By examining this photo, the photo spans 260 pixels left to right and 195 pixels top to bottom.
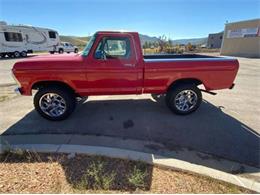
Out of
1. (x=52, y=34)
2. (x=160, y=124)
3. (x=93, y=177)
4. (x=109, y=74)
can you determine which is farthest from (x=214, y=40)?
(x=93, y=177)

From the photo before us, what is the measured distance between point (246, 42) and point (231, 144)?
29.8m

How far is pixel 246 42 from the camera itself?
29078 mm

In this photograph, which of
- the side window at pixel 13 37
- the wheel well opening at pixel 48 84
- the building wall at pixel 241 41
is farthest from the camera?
the building wall at pixel 241 41

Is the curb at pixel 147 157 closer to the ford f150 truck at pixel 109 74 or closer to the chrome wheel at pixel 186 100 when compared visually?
the ford f150 truck at pixel 109 74

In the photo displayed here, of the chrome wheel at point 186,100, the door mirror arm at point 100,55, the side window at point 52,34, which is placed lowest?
the chrome wheel at point 186,100

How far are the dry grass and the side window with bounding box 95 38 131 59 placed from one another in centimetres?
257

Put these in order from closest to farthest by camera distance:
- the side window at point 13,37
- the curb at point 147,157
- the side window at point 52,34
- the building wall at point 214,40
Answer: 1. the curb at point 147,157
2. the side window at point 13,37
3. the side window at point 52,34
4. the building wall at point 214,40

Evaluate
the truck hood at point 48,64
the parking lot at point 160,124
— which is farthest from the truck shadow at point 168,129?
the truck hood at point 48,64

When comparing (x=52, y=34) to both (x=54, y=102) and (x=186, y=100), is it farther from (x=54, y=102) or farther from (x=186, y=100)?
(x=186, y=100)

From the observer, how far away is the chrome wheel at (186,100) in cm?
547

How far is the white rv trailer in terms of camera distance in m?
25.1

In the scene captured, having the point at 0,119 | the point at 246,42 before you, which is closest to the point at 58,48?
the point at 246,42

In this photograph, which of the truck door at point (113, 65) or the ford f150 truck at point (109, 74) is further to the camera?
the truck door at point (113, 65)

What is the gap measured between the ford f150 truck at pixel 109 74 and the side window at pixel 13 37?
24.2 metres
